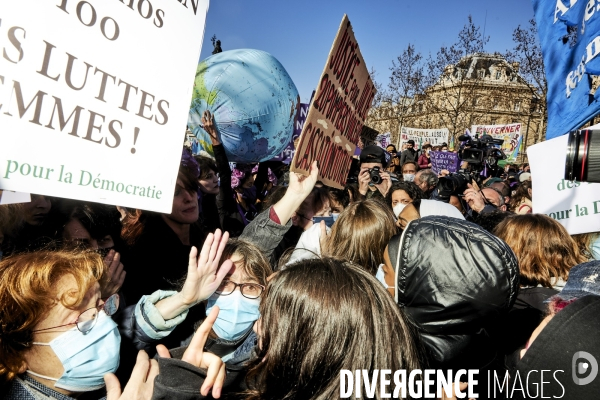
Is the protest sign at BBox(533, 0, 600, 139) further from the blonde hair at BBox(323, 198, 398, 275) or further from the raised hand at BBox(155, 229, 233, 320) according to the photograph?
the raised hand at BBox(155, 229, 233, 320)

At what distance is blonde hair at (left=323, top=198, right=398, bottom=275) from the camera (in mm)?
2468

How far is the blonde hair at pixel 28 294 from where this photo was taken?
4.76 feet

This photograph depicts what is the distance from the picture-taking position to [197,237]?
2.85 metres

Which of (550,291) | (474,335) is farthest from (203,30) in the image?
(550,291)

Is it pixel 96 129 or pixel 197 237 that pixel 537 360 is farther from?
pixel 197 237

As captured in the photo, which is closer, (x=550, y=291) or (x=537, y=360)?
(x=537, y=360)

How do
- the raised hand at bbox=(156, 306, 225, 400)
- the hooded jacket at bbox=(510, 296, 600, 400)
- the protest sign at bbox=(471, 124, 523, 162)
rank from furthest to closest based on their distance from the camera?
the protest sign at bbox=(471, 124, 523, 162)
the raised hand at bbox=(156, 306, 225, 400)
the hooded jacket at bbox=(510, 296, 600, 400)

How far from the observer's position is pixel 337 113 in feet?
9.55

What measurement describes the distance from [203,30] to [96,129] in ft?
2.25

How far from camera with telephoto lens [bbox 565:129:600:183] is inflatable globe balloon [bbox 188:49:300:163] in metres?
2.08

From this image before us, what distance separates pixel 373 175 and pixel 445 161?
23.5 ft

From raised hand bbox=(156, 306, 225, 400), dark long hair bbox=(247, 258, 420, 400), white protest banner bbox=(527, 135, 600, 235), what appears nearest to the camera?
dark long hair bbox=(247, 258, 420, 400)

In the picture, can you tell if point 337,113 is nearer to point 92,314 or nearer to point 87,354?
point 92,314

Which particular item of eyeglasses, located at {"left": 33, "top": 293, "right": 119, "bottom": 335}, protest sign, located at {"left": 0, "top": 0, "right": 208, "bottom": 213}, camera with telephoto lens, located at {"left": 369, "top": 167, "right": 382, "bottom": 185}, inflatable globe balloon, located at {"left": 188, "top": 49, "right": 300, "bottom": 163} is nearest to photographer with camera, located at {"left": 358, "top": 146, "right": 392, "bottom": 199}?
camera with telephoto lens, located at {"left": 369, "top": 167, "right": 382, "bottom": 185}
